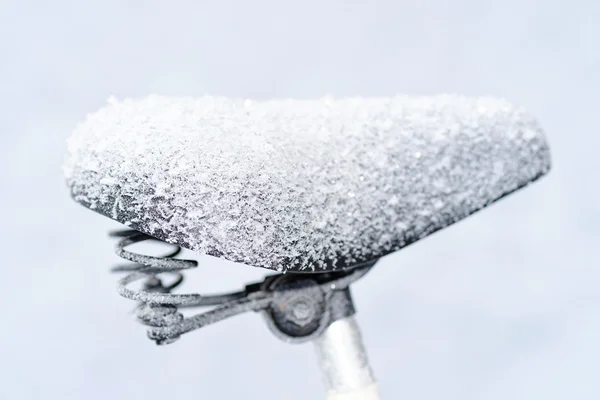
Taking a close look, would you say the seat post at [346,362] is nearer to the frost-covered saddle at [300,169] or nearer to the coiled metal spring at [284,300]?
the coiled metal spring at [284,300]

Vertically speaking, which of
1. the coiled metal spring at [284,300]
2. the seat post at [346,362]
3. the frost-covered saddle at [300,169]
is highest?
the frost-covered saddle at [300,169]

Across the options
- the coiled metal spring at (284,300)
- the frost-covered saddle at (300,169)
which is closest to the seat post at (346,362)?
the coiled metal spring at (284,300)

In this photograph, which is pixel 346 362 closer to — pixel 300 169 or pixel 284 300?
pixel 284 300

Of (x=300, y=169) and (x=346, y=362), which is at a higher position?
(x=300, y=169)

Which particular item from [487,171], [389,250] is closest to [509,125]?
[487,171]

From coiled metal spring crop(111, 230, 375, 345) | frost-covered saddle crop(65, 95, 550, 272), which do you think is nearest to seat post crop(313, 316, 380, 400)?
coiled metal spring crop(111, 230, 375, 345)

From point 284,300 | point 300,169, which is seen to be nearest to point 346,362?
point 284,300

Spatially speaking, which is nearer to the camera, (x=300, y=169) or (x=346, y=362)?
(x=300, y=169)

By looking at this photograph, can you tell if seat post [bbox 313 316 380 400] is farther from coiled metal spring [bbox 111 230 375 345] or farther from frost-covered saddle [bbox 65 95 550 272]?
frost-covered saddle [bbox 65 95 550 272]
